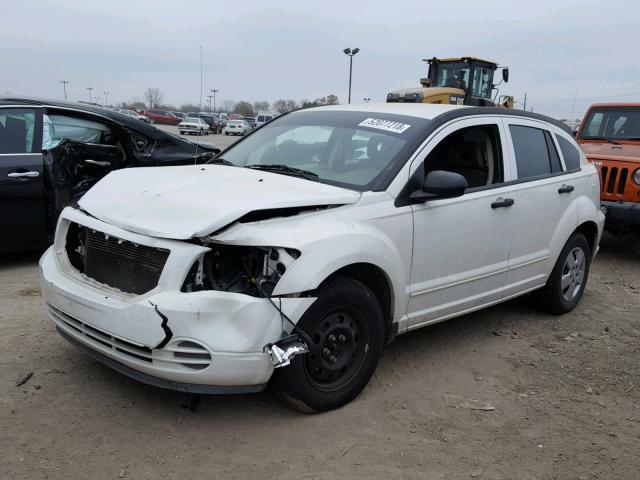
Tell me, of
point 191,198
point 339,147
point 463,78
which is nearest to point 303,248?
point 191,198

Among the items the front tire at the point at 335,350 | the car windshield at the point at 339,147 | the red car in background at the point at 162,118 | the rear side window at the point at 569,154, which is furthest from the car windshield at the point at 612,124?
the red car in background at the point at 162,118

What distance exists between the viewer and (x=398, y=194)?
11.9 ft

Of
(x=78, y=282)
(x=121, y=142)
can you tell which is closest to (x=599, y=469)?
(x=78, y=282)

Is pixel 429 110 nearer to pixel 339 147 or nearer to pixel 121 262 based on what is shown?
pixel 339 147

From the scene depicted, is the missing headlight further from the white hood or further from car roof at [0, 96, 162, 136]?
car roof at [0, 96, 162, 136]

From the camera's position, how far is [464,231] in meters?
4.01

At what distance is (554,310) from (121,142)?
455cm

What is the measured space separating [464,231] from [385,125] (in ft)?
2.92

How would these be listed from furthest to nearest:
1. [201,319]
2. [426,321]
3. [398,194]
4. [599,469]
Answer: [426,321], [398,194], [599,469], [201,319]

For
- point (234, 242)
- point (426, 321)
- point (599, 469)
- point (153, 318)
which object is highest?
point (234, 242)

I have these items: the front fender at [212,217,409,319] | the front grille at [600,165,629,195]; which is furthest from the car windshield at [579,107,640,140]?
the front fender at [212,217,409,319]

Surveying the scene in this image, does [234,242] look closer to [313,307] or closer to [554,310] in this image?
[313,307]

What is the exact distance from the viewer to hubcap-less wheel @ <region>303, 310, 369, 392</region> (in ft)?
10.5

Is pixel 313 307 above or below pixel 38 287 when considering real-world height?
above
